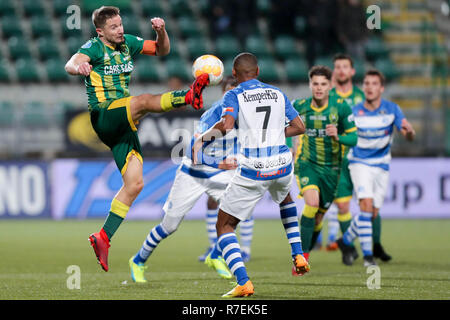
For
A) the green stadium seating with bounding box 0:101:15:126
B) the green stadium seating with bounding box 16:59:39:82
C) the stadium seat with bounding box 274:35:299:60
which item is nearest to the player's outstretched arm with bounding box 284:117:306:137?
the green stadium seating with bounding box 0:101:15:126

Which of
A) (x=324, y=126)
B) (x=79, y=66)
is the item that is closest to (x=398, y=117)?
(x=324, y=126)

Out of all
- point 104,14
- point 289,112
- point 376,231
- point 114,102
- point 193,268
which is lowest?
point 193,268

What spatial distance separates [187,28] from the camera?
20.3m

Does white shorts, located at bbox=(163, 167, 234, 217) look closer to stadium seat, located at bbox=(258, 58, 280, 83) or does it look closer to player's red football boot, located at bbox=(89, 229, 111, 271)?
player's red football boot, located at bbox=(89, 229, 111, 271)

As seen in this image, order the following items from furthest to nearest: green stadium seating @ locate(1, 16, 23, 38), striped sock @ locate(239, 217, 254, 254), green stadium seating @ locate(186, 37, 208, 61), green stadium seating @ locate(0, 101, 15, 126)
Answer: green stadium seating @ locate(1, 16, 23, 38) < green stadium seating @ locate(186, 37, 208, 61) < green stadium seating @ locate(0, 101, 15, 126) < striped sock @ locate(239, 217, 254, 254)

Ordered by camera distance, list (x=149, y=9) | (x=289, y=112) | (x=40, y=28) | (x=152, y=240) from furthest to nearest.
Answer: (x=149, y=9) → (x=40, y=28) → (x=152, y=240) → (x=289, y=112)

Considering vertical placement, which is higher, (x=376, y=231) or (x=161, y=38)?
(x=161, y=38)

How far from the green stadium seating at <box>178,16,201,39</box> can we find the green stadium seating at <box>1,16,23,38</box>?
4.06 meters

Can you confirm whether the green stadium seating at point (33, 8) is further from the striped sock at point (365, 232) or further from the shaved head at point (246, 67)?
the shaved head at point (246, 67)

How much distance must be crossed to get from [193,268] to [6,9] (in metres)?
13.8

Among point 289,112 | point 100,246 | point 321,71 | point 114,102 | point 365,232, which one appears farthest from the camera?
point 365,232

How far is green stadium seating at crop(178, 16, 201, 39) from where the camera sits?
2028cm

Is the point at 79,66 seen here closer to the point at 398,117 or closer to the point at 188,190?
the point at 188,190

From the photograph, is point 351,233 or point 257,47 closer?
point 351,233
